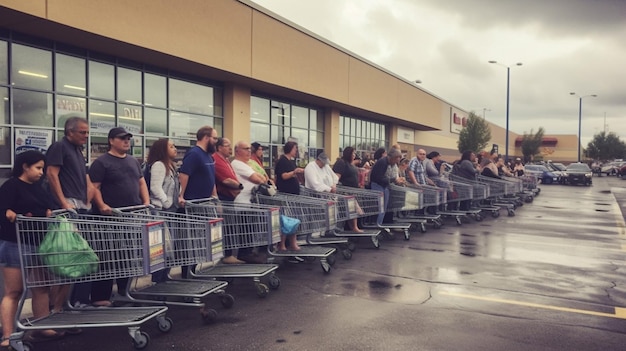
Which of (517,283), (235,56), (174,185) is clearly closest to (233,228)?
(174,185)

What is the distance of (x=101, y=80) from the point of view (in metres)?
11.6

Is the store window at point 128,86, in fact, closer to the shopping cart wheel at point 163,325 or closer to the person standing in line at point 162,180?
the person standing in line at point 162,180

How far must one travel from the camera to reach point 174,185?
18.3ft

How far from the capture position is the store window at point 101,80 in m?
11.3

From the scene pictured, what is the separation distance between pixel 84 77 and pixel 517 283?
32.7ft

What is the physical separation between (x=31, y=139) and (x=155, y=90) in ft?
12.3

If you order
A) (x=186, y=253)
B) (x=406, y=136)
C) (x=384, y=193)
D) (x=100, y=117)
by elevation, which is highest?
(x=406, y=136)

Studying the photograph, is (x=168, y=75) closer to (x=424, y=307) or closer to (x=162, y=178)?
(x=162, y=178)

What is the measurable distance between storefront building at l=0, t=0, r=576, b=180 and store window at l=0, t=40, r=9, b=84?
0.02 meters

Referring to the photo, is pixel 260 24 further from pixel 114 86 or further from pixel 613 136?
pixel 613 136

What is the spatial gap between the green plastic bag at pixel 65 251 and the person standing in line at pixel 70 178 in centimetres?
Answer: 44

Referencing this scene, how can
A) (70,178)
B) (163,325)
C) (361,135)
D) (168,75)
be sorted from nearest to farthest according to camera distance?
(163,325) → (70,178) → (168,75) → (361,135)

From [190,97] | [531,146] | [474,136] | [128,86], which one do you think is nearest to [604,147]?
[531,146]

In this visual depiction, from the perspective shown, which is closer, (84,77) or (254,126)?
(84,77)
